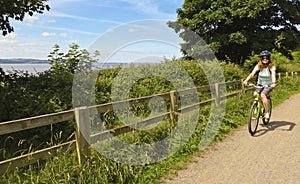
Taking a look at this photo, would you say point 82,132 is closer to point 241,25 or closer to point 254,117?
point 254,117

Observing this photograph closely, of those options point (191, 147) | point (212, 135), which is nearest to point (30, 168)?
point (191, 147)

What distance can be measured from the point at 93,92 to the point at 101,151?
3574mm

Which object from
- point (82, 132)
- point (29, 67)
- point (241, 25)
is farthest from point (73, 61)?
point (241, 25)

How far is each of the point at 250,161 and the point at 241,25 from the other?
2077cm

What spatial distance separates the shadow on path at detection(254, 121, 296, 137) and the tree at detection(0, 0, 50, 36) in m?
6.56

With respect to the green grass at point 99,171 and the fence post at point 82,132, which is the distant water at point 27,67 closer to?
the green grass at point 99,171

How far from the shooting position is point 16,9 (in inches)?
296

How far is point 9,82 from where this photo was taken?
7793 millimetres

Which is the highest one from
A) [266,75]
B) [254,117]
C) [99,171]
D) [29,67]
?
[29,67]

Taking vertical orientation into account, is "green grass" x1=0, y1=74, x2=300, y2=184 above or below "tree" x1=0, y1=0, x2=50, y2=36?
below

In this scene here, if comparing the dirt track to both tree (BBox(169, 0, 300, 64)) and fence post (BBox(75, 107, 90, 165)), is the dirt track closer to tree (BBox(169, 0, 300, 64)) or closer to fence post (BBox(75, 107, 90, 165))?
fence post (BBox(75, 107, 90, 165))

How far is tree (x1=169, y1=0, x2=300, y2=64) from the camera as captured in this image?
73.0 feet

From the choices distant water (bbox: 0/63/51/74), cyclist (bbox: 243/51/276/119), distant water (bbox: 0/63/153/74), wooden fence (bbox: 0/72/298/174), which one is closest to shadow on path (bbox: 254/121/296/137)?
cyclist (bbox: 243/51/276/119)

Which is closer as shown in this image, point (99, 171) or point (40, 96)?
point (99, 171)
